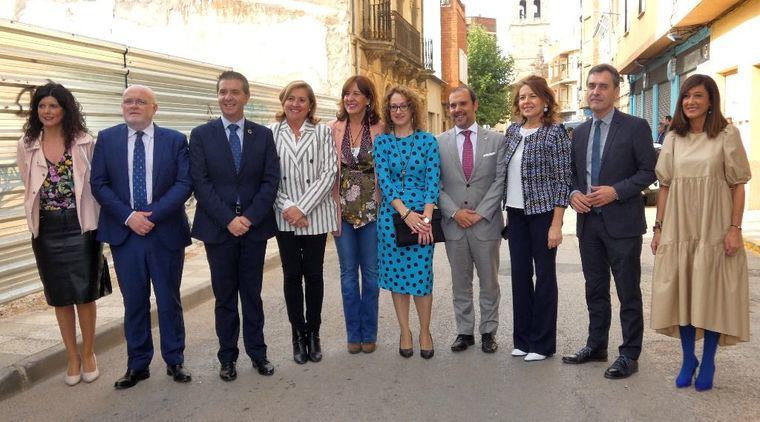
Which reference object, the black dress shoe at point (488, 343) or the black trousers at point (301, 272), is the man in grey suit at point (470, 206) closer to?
the black dress shoe at point (488, 343)

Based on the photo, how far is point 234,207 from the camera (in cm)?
466

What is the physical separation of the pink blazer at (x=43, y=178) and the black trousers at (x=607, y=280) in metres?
3.27

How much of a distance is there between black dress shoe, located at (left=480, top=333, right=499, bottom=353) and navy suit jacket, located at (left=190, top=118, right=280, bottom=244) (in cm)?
183

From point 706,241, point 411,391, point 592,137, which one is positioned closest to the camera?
point 706,241

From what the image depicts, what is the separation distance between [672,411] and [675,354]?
1.18 meters

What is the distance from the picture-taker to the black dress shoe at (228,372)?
4.68 meters

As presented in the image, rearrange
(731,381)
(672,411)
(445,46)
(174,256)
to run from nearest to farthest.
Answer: (672,411) < (731,381) < (174,256) < (445,46)

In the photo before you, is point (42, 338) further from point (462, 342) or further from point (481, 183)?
point (481, 183)

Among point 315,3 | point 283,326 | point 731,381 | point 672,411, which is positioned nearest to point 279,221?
point 283,326

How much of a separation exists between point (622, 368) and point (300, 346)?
220 centimetres

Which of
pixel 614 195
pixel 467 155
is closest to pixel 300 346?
pixel 467 155

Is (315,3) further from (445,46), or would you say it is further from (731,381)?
(445,46)

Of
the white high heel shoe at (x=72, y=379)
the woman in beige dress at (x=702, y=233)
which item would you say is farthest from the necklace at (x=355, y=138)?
the white high heel shoe at (x=72, y=379)

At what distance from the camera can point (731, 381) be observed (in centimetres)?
438
